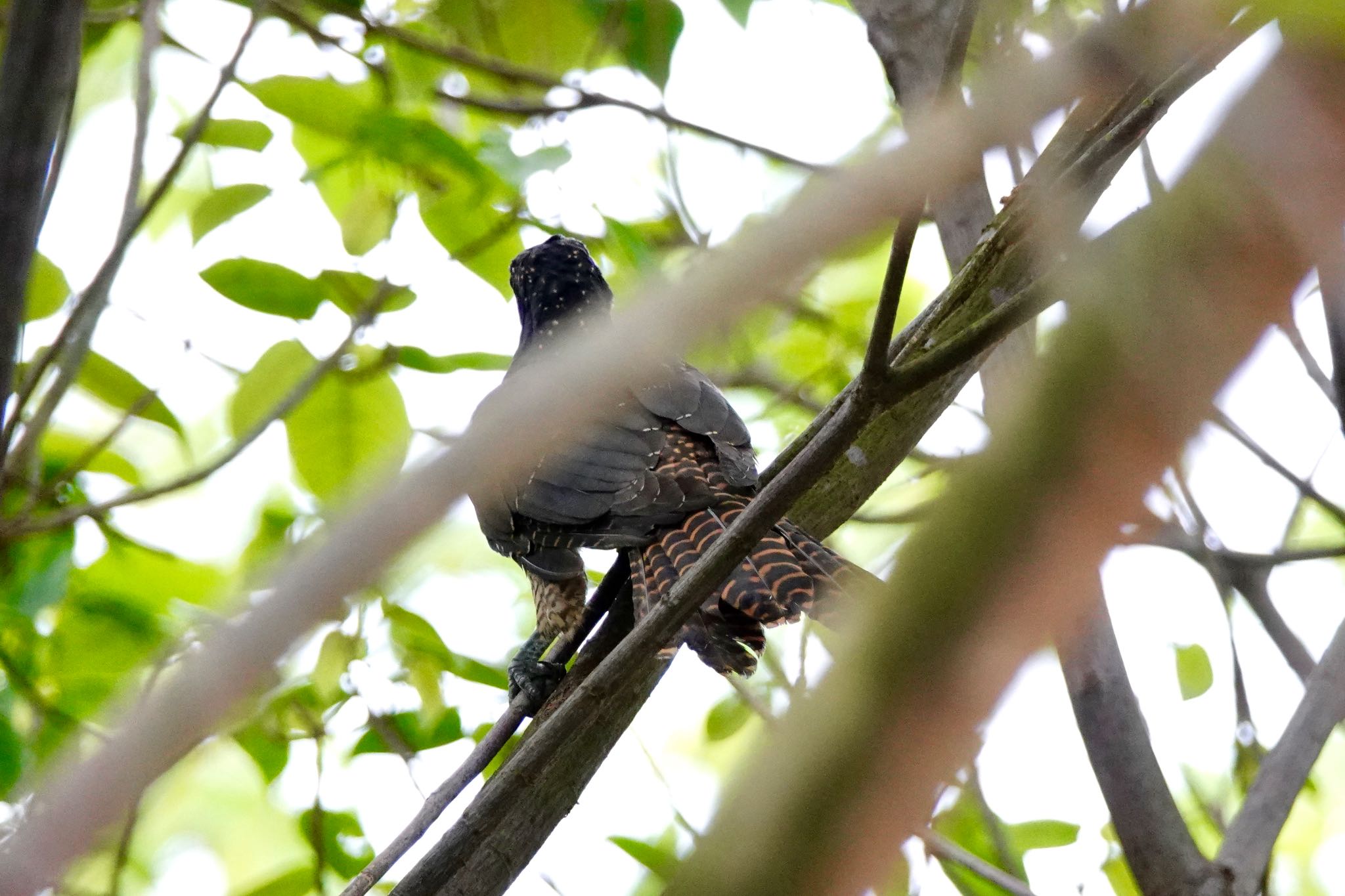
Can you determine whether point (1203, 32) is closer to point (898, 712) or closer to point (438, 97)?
point (898, 712)

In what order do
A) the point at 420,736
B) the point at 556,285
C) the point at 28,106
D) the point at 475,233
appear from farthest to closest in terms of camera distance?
the point at 556,285, the point at 420,736, the point at 475,233, the point at 28,106

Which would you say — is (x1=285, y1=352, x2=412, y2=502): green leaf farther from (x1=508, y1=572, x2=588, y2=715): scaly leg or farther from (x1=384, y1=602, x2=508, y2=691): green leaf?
(x1=508, y1=572, x2=588, y2=715): scaly leg

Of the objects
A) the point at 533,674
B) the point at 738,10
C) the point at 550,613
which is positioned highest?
the point at 738,10

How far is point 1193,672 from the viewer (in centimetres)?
246

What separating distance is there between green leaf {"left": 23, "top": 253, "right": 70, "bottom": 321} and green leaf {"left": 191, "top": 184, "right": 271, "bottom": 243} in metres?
0.31

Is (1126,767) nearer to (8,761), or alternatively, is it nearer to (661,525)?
(661,525)

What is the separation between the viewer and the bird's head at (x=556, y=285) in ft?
14.0

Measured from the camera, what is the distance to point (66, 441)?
9.68ft

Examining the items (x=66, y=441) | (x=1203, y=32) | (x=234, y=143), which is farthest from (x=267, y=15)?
(x=1203, y=32)

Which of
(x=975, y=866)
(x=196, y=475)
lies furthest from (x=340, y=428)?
(x=975, y=866)

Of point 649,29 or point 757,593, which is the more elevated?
point 649,29

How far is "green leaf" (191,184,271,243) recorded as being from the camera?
2680 millimetres

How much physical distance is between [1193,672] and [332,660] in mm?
1842

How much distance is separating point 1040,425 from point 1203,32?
193 mm
